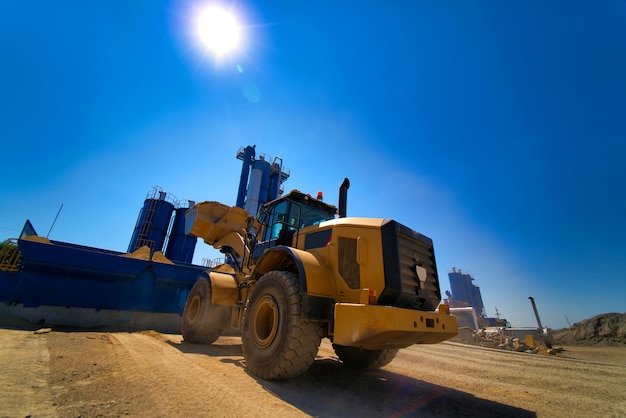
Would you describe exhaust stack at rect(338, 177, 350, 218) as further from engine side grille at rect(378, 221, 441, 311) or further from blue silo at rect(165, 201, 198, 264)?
blue silo at rect(165, 201, 198, 264)

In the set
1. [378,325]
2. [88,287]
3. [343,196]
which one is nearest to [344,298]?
[378,325]

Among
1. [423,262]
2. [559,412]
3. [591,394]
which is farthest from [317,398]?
[591,394]

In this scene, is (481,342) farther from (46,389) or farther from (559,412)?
(46,389)

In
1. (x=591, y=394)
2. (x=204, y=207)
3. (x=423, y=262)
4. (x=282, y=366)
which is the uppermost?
(x=204, y=207)

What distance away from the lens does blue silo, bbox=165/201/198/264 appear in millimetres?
26812

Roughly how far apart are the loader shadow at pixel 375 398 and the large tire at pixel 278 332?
227 mm

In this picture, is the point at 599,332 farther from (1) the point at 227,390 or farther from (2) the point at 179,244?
(2) the point at 179,244

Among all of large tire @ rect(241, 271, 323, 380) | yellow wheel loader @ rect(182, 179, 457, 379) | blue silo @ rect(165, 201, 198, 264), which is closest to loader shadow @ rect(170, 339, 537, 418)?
large tire @ rect(241, 271, 323, 380)

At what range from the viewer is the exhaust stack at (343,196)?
5288 millimetres

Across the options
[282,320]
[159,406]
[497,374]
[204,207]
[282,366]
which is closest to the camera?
[159,406]

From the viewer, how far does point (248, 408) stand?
8.05 ft

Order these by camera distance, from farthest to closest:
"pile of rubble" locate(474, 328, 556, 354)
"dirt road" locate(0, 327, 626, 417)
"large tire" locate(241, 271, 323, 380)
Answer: "pile of rubble" locate(474, 328, 556, 354), "large tire" locate(241, 271, 323, 380), "dirt road" locate(0, 327, 626, 417)

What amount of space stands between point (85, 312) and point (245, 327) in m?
6.74

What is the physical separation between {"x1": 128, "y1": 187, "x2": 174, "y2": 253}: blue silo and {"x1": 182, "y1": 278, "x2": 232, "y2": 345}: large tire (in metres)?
22.7
